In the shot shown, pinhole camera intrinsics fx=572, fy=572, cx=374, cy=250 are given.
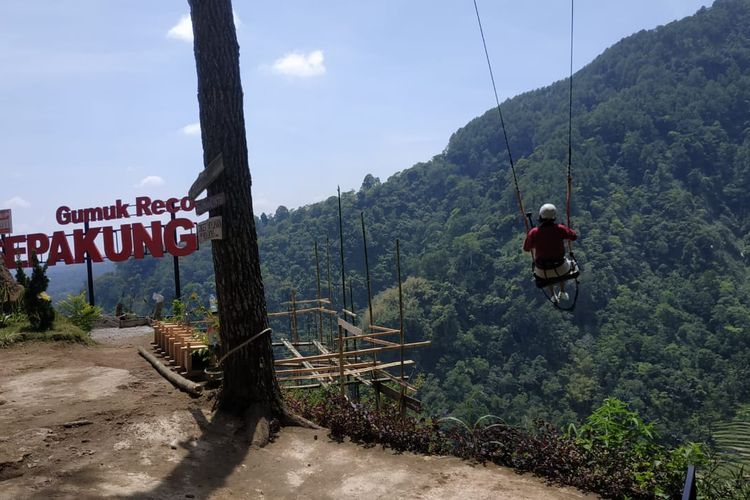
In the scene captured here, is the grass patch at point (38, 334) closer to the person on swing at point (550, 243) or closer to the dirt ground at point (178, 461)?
the dirt ground at point (178, 461)

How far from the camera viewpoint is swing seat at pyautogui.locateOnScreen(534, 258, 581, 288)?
20.8 feet

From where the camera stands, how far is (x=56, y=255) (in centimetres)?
2234

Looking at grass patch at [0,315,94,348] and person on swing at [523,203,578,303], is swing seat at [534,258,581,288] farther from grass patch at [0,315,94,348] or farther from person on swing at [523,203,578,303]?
grass patch at [0,315,94,348]

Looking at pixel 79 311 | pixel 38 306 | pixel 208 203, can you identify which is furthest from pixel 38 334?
pixel 208 203

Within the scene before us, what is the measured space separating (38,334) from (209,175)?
19.1ft

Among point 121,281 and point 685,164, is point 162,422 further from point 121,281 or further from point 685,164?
point 685,164

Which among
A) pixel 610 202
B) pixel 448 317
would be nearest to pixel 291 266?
pixel 448 317

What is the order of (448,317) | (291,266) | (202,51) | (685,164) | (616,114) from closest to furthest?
(202,51), (448,317), (291,266), (685,164), (616,114)

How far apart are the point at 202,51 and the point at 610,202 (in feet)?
250

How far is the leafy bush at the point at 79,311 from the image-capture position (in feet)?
40.6

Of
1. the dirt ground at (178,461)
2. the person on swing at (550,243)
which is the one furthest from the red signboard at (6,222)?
the person on swing at (550,243)

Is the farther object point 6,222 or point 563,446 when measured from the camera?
point 6,222

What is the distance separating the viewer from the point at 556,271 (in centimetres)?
636

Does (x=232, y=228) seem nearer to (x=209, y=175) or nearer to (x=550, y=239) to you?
(x=209, y=175)
